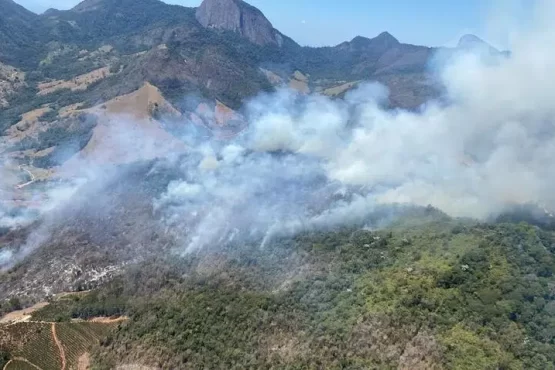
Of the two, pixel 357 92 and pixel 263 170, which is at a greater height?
pixel 357 92

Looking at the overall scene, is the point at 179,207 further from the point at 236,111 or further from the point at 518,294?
the point at 236,111

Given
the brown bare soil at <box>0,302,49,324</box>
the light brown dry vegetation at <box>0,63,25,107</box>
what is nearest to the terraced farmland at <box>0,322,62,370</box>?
the brown bare soil at <box>0,302,49,324</box>

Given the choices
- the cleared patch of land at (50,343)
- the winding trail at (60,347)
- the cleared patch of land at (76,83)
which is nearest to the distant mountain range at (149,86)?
the cleared patch of land at (76,83)

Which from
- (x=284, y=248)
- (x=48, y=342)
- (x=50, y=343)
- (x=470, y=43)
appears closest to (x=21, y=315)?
(x=48, y=342)

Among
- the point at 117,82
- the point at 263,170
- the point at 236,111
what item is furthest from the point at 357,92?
the point at 263,170

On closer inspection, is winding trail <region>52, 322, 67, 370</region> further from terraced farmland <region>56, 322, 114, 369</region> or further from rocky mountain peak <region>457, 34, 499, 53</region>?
rocky mountain peak <region>457, 34, 499, 53</region>

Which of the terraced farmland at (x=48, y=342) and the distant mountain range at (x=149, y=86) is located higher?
the distant mountain range at (x=149, y=86)

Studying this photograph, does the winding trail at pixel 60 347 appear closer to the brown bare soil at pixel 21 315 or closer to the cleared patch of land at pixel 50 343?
the cleared patch of land at pixel 50 343
